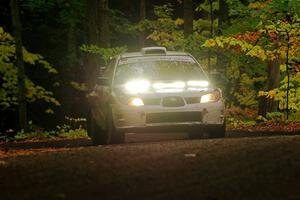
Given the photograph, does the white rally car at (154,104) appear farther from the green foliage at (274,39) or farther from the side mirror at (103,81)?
the green foliage at (274,39)

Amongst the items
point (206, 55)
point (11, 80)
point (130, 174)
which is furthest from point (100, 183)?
point (11, 80)

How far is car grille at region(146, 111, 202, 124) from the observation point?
11531 millimetres

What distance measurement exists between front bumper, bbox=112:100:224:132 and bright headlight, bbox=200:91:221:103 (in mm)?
76

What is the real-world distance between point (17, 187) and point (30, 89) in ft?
68.1

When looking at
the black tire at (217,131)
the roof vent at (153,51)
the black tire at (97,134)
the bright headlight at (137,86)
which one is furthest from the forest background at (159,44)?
the black tire at (97,134)

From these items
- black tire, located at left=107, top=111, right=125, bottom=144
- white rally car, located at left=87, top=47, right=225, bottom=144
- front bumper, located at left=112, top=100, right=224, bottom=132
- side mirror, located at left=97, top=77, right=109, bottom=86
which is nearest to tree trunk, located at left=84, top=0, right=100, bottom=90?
white rally car, located at left=87, top=47, right=225, bottom=144

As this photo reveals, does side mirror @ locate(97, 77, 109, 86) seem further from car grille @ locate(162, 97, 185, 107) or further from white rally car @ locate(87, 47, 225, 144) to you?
car grille @ locate(162, 97, 185, 107)

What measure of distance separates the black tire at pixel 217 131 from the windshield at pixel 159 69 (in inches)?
41.8

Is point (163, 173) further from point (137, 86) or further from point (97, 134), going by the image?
point (97, 134)

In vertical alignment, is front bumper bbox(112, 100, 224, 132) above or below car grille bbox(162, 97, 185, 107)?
below

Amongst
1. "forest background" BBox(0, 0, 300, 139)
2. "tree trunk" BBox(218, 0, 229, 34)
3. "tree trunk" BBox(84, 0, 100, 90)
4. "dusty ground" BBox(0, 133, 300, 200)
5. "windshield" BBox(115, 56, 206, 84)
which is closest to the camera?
"dusty ground" BBox(0, 133, 300, 200)

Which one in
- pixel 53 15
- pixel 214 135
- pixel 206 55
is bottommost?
pixel 214 135

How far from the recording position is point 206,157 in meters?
8.03

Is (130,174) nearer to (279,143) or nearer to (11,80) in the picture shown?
(279,143)
